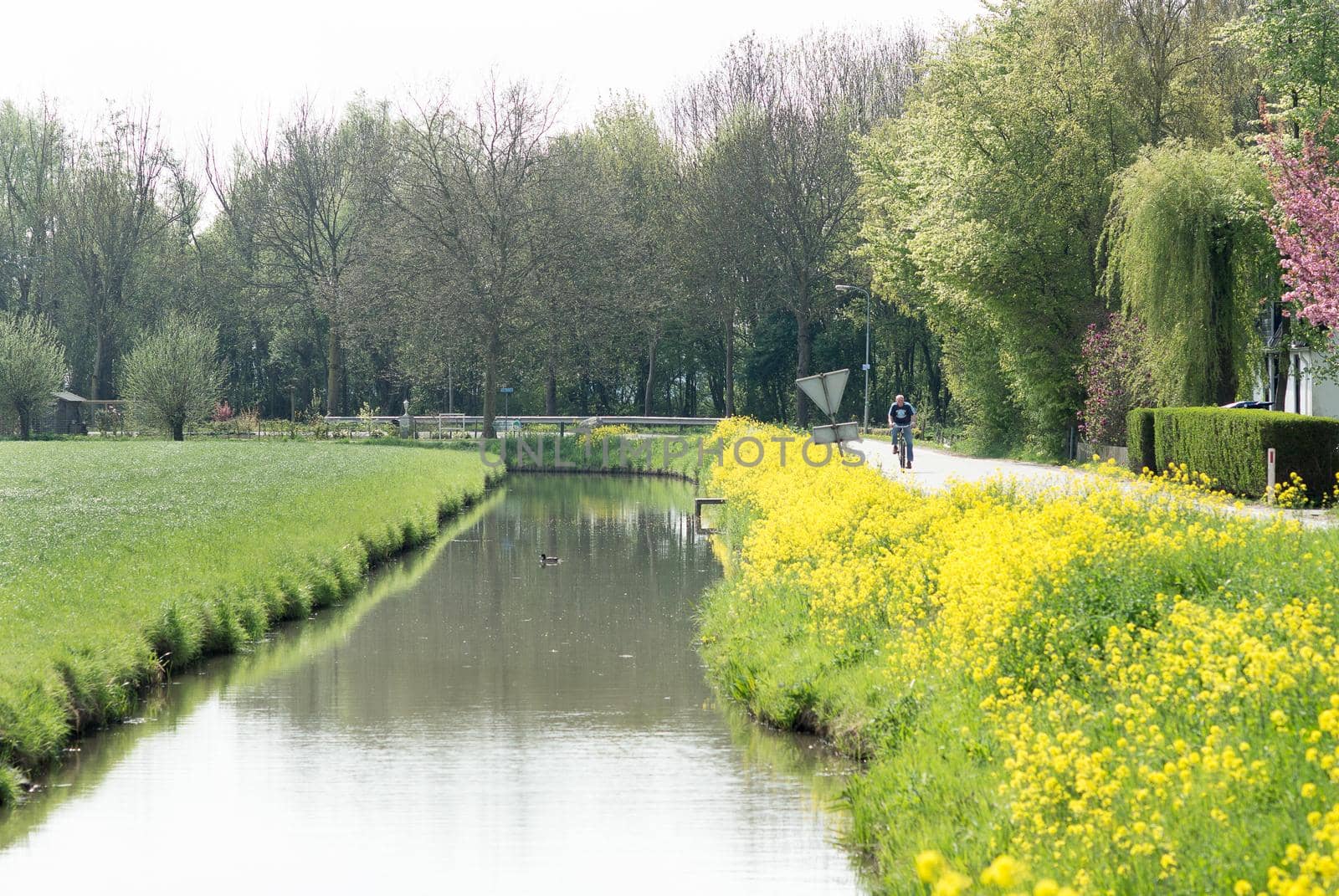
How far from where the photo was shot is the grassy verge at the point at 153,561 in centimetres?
1357

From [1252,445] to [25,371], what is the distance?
5261 cm

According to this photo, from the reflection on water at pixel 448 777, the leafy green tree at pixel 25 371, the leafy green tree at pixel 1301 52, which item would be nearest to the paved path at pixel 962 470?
the reflection on water at pixel 448 777

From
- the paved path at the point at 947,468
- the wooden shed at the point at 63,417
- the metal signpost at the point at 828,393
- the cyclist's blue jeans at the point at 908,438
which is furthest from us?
the wooden shed at the point at 63,417

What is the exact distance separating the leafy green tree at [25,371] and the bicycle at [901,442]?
40758 millimetres

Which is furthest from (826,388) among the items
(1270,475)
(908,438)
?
(908,438)

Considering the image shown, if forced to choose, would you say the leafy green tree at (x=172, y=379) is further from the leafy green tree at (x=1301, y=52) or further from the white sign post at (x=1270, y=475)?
the white sign post at (x=1270, y=475)

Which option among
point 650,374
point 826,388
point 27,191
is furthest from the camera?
point 27,191

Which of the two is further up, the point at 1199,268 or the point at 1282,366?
the point at 1199,268

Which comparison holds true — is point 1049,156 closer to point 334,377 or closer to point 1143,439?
point 1143,439

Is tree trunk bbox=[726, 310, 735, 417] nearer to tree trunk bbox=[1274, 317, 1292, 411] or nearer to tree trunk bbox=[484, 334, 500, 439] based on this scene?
tree trunk bbox=[484, 334, 500, 439]

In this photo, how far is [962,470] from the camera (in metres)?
35.4

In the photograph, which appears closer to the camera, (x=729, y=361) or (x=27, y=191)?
(x=729, y=361)

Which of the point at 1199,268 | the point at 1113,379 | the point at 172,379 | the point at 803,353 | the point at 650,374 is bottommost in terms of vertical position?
the point at 1113,379

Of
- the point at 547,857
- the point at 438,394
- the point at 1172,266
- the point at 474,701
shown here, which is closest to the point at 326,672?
the point at 474,701
